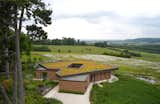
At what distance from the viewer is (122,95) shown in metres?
29.5

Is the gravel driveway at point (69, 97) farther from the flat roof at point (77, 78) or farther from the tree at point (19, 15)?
the tree at point (19, 15)

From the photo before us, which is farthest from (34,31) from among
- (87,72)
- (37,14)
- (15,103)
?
(87,72)

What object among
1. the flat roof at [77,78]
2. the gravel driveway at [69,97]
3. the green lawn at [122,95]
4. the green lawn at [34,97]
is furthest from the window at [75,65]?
the green lawn at [34,97]

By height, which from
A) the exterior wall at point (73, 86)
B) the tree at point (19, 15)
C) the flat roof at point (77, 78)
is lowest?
the exterior wall at point (73, 86)

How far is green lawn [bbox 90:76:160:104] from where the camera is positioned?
26.7 m

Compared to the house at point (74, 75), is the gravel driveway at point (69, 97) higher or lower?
lower

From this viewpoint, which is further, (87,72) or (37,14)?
(87,72)

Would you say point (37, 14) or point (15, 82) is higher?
point (37, 14)

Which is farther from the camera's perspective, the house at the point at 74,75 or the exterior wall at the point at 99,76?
the exterior wall at the point at 99,76

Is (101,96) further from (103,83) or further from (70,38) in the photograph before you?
(70,38)

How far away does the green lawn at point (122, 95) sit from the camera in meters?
26.7

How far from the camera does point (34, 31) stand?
15359 mm

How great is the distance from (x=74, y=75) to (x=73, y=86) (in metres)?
1.92

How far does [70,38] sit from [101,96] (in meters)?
104
